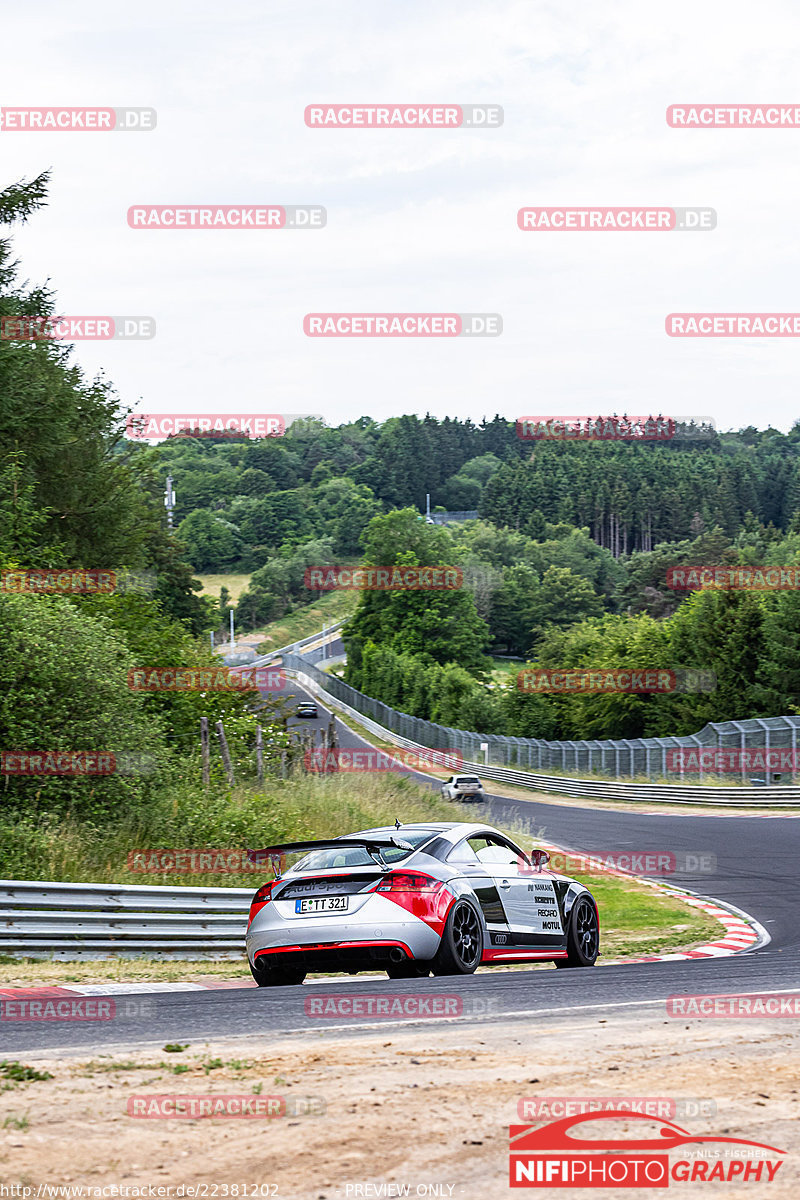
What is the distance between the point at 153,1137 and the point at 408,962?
17.4ft

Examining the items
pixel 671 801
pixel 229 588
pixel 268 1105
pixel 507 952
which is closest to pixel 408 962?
pixel 507 952

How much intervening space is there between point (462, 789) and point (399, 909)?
39930 millimetres

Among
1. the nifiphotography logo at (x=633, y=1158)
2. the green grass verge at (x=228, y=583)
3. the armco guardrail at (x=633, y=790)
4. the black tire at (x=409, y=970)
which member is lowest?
the armco guardrail at (x=633, y=790)

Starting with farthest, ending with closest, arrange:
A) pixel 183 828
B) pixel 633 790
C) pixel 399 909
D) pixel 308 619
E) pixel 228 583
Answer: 1. pixel 228 583
2. pixel 308 619
3. pixel 633 790
4. pixel 183 828
5. pixel 399 909

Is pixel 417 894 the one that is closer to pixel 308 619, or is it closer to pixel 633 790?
pixel 633 790

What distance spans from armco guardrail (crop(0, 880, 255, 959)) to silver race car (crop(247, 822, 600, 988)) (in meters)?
2.04

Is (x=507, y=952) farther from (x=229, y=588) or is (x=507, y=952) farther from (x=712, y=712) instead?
(x=229, y=588)

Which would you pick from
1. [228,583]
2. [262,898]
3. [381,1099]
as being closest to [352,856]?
[262,898]

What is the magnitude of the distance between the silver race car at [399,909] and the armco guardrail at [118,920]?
204cm

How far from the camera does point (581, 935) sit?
40.4 feet

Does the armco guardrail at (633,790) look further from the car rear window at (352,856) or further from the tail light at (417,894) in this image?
the tail light at (417,894)

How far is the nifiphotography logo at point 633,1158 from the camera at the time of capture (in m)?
4.48

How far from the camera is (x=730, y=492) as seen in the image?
190250mm

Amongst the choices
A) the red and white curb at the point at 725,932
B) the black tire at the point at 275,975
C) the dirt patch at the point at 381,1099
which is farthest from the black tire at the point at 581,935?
the dirt patch at the point at 381,1099
